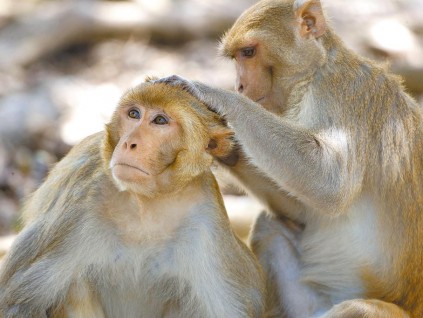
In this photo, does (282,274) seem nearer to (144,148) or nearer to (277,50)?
(277,50)

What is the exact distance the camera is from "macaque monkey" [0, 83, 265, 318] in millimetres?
6258

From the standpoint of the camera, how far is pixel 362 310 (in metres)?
6.53

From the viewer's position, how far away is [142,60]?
13.8 meters

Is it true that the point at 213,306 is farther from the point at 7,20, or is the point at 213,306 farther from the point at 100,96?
the point at 7,20

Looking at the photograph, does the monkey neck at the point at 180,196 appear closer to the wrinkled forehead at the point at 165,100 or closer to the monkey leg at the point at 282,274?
the wrinkled forehead at the point at 165,100

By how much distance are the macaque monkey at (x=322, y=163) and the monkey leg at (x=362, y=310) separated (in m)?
0.01

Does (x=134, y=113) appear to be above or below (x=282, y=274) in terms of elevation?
above

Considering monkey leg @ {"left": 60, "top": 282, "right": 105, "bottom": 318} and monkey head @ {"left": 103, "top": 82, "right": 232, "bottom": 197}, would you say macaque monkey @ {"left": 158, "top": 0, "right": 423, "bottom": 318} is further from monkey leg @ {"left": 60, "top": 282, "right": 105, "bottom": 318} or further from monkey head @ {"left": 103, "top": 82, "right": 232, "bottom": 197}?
monkey leg @ {"left": 60, "top": 282, "right": 105, "bottom": 318}

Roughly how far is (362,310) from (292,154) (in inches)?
46.3

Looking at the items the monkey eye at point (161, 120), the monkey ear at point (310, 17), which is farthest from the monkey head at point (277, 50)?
the monkey eye at point (161, 120)

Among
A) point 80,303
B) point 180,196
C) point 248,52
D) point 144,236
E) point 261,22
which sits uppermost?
point 261,22

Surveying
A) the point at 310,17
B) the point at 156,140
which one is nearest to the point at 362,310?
the point at 156,140

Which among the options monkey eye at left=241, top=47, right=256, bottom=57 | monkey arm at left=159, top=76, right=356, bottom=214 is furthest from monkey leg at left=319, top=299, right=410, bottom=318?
monkey eye at left=241, top=47, right=256, bottom=57

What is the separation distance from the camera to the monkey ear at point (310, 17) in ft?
24.2
